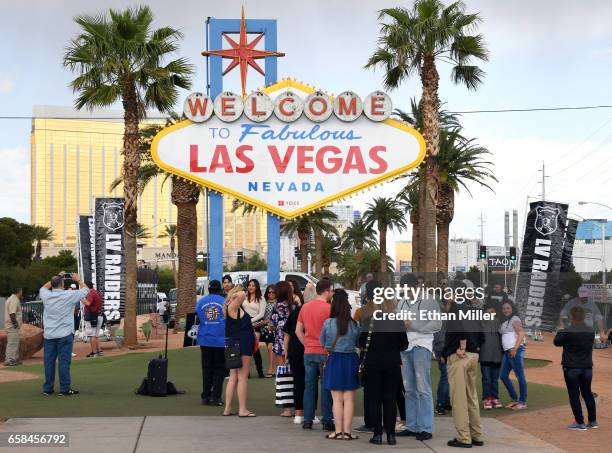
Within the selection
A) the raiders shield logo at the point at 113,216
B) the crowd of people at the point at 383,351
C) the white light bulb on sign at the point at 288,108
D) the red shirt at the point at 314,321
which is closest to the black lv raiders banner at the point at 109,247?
the raiders shield logo at the point at 113,216

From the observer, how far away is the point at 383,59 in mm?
30250

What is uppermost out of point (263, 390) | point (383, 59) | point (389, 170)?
point (383, 59)

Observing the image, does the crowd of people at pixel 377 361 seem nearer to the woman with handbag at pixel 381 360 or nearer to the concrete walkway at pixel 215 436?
the woman with handbag at pixel 381 360

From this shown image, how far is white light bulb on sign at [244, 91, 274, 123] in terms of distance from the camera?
19062 millimetres

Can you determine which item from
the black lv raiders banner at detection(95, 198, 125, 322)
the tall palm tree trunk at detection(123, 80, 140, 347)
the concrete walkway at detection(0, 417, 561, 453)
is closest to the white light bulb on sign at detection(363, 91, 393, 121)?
the concrete walkway at detection(0, 417, 561, 453)

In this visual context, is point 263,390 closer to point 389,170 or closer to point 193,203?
point 389,170

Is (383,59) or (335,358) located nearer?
(335,358)

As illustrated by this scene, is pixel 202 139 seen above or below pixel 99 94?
below

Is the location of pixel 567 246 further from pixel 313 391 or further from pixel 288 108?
pixel 313 391

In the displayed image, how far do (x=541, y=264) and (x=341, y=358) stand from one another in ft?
75.0

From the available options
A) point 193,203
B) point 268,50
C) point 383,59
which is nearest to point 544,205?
point 383,59

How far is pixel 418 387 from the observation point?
1083 centimetres

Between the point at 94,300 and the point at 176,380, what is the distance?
26.4 ft

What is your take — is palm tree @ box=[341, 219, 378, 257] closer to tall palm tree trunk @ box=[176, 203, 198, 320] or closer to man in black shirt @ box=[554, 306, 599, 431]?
tall palm tree trunk @ box=[176, 203, 198, 320]
